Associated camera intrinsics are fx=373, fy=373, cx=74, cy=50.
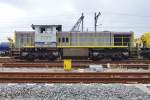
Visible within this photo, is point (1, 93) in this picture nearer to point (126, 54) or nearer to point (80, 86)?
point (80, 86)

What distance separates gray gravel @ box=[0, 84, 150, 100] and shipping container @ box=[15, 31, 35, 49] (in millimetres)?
17284

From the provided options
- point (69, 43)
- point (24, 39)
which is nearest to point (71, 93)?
point (69, 43)

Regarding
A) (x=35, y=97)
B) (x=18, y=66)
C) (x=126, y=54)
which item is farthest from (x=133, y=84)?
(x=126, y=54)

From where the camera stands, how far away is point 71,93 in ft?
36.3

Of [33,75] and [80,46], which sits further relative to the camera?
[80,46]

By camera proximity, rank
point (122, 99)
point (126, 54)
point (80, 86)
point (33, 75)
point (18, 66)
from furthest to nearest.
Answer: point (126, 54), point (18, 66), point (33, 75), point (80, 86), point (122, 99)

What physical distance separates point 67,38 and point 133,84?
53.7ft

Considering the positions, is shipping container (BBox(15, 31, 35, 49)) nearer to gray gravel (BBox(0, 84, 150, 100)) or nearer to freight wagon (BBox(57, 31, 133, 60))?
freight wagon (BBox(57, 31, 133, 60))

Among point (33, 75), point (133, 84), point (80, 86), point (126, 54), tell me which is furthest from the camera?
point (126, 54)

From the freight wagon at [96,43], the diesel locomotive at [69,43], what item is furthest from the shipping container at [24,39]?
the freight wagon at [96,43]

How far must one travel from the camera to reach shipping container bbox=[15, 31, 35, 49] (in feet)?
95.8

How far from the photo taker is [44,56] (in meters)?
28.8

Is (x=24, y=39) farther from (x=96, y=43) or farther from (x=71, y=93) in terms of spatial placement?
(x=71, y=93)

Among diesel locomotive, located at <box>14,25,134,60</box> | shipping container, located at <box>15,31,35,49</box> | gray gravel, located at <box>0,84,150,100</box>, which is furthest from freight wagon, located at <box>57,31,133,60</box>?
gray gravel, located at <box>0,84,150,100</box>
